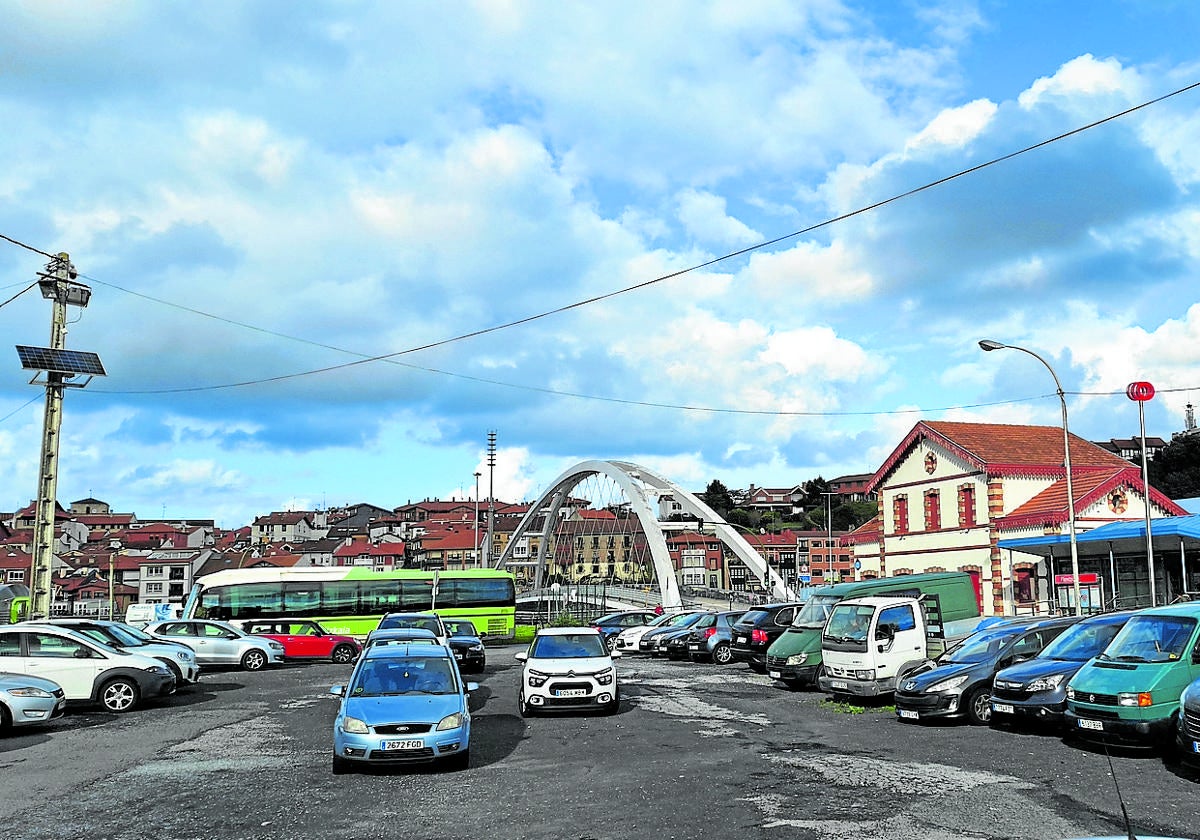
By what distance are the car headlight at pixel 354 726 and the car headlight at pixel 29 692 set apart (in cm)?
726

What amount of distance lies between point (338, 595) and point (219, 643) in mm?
11190

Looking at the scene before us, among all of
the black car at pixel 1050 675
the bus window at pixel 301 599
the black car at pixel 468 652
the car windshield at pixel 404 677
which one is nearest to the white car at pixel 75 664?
the car windshield at pixel 404 677

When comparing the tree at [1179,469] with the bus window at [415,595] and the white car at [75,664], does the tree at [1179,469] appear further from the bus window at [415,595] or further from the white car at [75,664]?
the white car at [75,664]

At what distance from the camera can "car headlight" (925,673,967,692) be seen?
1608cm

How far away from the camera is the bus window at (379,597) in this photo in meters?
42.2

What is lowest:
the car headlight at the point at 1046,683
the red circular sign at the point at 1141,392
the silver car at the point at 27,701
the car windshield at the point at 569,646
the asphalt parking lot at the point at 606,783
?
the asphalt parking lot at the point at 606,783

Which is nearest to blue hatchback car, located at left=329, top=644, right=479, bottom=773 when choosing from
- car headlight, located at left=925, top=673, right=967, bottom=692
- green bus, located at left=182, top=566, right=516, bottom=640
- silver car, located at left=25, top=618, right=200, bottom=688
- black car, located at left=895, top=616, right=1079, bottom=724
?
black car, located at left=895, top=616, right=1079, bottom=724

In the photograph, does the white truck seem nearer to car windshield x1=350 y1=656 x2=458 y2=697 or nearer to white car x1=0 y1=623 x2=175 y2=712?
car windshield x1=350 y1=656 x2=458 y2=697

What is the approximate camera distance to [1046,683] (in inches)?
572

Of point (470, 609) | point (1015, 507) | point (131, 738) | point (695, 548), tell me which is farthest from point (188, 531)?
point (131, 738)

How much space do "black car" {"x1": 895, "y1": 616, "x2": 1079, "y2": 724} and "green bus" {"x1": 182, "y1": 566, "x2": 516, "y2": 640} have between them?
28.9 meters

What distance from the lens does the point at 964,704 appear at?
16.0 m

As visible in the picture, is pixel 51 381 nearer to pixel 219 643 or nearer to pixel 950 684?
pixel 219 643

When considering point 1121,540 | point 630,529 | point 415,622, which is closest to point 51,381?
point 415,622
